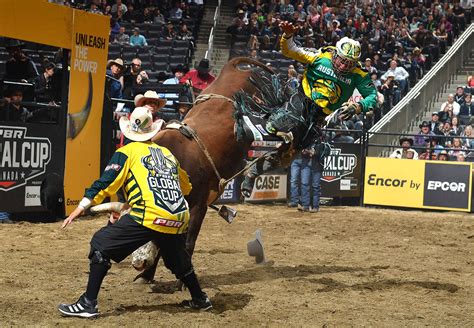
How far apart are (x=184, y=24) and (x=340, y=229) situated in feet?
45.1

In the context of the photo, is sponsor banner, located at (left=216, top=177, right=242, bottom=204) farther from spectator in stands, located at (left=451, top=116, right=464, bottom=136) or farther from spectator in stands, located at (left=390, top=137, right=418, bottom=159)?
spectator in stands, located at (left=451, top=116, right=464, bottom=136)

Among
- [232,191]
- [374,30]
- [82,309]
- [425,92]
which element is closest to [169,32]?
[374,30]

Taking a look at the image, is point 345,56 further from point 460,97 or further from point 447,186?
point 460,97

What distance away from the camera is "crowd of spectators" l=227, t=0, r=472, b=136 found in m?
22.4

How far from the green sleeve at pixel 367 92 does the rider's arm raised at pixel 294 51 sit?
0.58m

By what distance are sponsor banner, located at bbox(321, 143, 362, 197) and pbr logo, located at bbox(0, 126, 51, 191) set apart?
7.00 m

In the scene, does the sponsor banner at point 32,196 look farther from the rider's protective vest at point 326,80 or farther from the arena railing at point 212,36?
the arena railing at point 212,36

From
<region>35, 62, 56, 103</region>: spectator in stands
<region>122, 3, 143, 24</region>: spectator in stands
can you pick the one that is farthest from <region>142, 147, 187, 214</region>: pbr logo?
<region>122, 3, 143, 24</region>: spectator in stands

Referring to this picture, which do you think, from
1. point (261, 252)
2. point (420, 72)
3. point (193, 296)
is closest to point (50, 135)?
point (261, 252)

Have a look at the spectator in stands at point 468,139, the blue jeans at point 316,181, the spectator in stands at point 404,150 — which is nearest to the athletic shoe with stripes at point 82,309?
the blue jeans at point 316,181

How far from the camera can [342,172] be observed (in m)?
17.1

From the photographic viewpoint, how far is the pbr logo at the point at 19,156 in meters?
11.0

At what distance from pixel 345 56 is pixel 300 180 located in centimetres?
743

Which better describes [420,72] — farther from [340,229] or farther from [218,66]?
[340,229]
